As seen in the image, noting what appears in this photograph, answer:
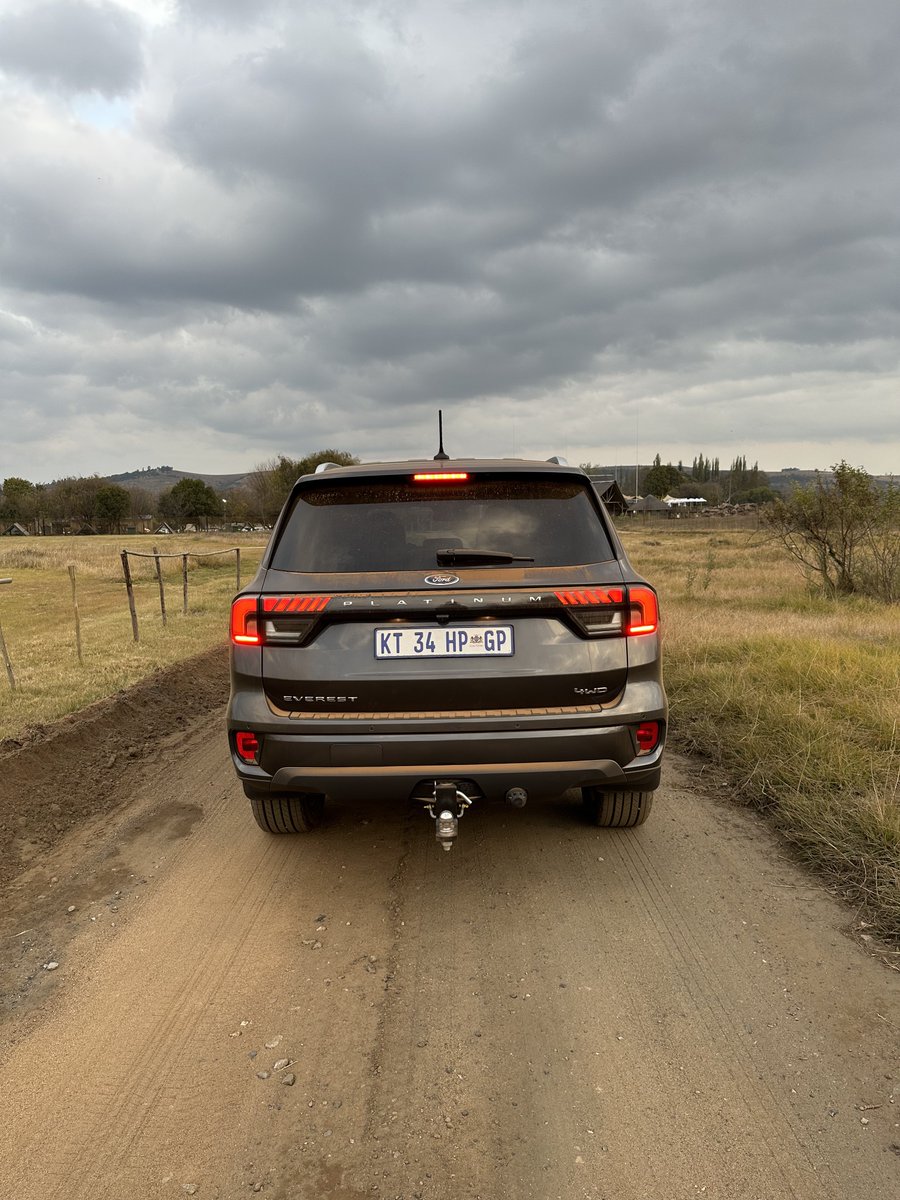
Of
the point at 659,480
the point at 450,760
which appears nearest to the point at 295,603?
the point at 450,760

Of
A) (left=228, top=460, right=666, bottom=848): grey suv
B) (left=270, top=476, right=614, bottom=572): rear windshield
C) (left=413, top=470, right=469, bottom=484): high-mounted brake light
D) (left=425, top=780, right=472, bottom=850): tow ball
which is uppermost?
(left=413, top=470, right=469, bottom=484): high-mounted brake light

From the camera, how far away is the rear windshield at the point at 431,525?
115 inches

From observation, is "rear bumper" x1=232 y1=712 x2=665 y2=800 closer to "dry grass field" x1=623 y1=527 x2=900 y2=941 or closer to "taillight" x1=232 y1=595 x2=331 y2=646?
"taillight" x1=232 y1=595 x2=331 y2=646

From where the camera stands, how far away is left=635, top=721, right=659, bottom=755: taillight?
2910mm

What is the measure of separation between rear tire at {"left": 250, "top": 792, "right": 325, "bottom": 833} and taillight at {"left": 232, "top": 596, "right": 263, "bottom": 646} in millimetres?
885

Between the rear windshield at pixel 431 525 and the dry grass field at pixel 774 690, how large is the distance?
1.93m

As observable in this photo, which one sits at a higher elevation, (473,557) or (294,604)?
(473,557)

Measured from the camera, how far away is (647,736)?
2.93 m

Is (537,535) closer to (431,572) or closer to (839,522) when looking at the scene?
(431,572)

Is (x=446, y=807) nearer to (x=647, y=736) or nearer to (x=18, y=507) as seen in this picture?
(x=647, y=736)

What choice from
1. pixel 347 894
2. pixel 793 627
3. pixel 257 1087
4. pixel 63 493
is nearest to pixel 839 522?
pixel 793 627

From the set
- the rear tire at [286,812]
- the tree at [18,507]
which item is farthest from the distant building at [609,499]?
the tree at [18,507]

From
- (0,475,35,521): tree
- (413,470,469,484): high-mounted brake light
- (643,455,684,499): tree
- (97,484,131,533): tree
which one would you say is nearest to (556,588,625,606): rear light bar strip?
(413,470,469,484): high-mounted brake light

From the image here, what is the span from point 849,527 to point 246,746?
11.6m
